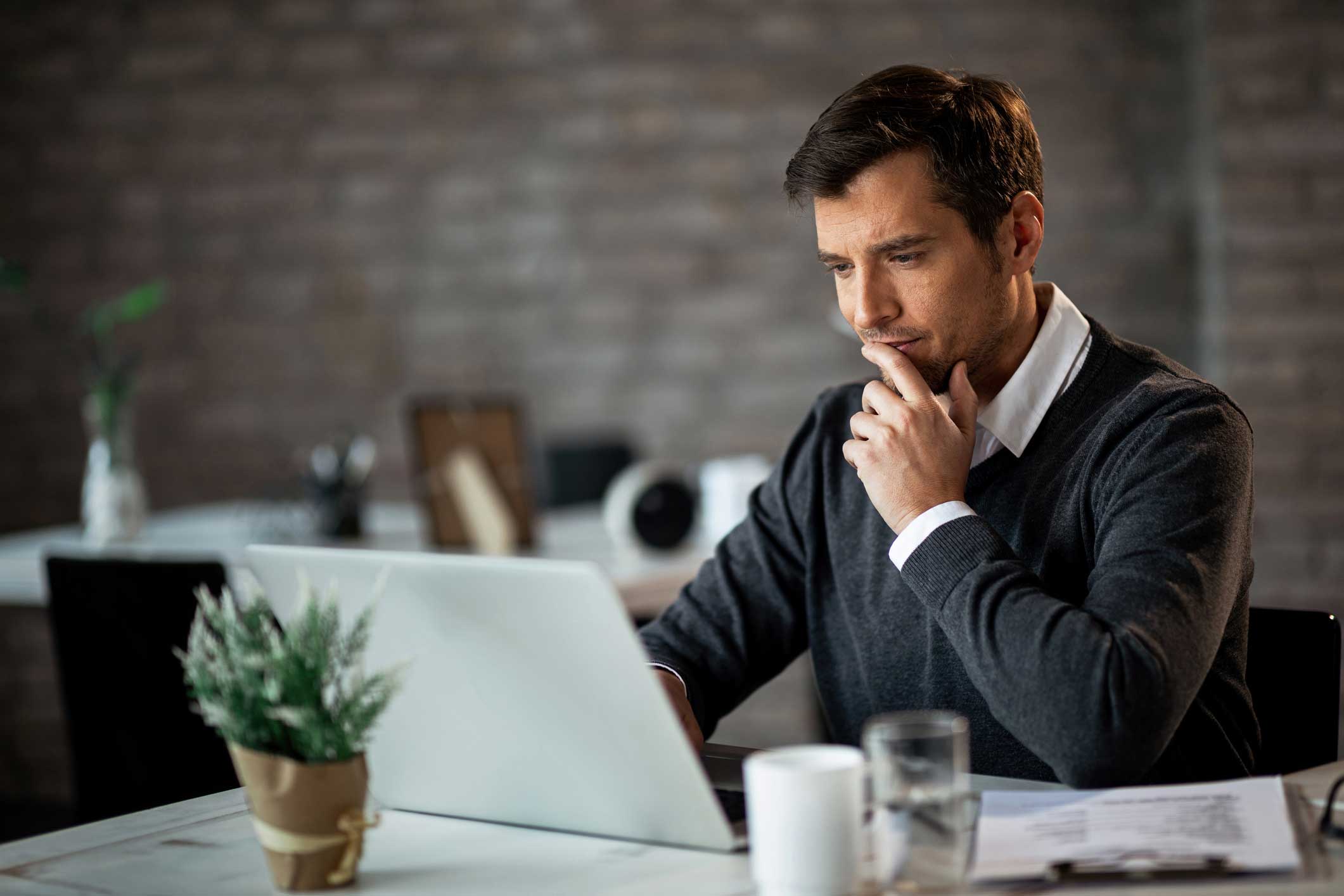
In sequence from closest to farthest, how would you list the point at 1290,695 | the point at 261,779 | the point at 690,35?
the point at 261,779 < the point at 1290,695 < the point at 690,35

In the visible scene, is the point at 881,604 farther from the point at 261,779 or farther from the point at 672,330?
the point at 672,330

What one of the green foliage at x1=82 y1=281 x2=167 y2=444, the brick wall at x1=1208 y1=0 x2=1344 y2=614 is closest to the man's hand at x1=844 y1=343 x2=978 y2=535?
the green foliage at x1=82 y1=281 x2=167 y2=444

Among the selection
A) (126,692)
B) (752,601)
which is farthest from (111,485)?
(752,601)

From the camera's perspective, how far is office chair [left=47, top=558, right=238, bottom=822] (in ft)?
6.77

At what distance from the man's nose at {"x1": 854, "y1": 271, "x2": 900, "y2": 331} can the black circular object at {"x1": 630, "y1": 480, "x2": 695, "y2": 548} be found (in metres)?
1.34

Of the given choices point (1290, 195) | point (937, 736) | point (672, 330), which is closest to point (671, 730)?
point (937, 736)

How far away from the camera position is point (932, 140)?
1.38 metres

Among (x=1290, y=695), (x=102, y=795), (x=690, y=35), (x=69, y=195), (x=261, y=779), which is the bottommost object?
(x=102, y=795)

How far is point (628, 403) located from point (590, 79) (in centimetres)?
92

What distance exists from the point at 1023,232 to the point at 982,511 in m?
0.28

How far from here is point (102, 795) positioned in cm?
212

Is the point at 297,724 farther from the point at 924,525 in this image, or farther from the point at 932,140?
the point at 932,140

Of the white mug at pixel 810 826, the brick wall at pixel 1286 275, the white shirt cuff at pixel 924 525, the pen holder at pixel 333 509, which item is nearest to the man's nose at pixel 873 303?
the white shirt cuff at pixel 924 525

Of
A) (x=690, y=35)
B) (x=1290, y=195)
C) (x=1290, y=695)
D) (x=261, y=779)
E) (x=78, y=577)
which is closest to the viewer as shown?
(x=261, y=779)
